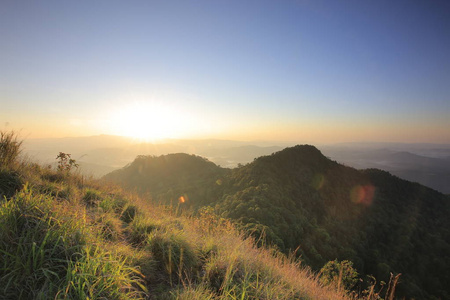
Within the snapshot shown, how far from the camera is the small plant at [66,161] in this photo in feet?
22.8

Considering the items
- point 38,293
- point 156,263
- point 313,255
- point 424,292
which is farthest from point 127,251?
point 424,292

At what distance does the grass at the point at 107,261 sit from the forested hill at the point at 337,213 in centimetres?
1619

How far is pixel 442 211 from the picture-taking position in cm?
5094

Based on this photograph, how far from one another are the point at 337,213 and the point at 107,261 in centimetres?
3906

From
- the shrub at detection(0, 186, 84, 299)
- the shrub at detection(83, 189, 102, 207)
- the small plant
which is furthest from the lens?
the small plant

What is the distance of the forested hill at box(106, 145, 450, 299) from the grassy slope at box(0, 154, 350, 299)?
1619cm

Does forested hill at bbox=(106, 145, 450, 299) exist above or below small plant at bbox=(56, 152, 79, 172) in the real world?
below

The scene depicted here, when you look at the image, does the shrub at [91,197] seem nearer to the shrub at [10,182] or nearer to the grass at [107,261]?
the grass at [107,261]

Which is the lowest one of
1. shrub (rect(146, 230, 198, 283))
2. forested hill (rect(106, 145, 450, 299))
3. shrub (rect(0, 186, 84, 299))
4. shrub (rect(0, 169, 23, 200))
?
forested hill (rect(106, 145, 450, 299))

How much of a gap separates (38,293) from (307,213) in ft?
106

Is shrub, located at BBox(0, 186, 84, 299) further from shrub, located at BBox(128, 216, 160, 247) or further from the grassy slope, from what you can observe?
shrub, located at BBox(128, 216, 160, 247)

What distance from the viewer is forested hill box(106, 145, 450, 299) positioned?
24.8 m

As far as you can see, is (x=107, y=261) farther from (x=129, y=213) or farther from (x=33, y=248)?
(x=129, y=213)

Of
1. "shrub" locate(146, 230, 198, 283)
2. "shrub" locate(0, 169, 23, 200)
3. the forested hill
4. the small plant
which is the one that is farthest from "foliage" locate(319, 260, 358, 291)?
the forested hill
